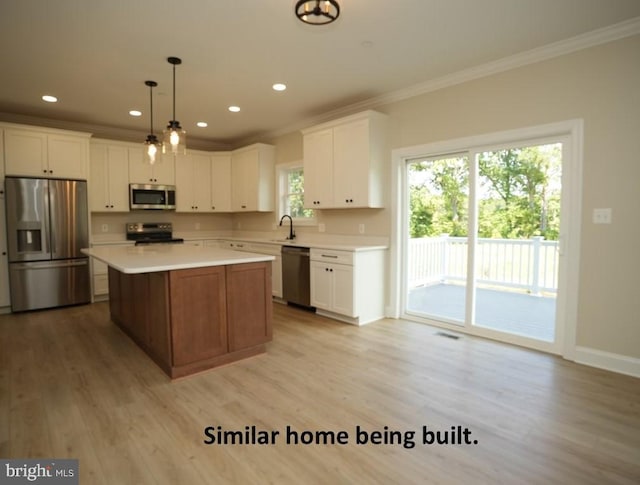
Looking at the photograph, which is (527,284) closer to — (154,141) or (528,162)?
(528,162)

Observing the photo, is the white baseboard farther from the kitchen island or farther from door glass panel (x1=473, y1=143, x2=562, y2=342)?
the kitchen island

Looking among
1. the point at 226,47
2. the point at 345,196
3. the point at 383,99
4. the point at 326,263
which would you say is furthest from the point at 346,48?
the point at 326,263

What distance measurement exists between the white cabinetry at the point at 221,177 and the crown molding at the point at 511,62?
2.58 meters

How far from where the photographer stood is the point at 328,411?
2287 millimetres

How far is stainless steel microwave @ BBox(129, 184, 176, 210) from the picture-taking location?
568 centimetres

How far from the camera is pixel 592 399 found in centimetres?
241

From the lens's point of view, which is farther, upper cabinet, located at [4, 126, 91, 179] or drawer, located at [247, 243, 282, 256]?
drawer, located at [247, 243, 282, 256]

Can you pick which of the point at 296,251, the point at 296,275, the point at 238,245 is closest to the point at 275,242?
the point at 296,251

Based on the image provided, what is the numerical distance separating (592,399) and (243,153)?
18.2ft

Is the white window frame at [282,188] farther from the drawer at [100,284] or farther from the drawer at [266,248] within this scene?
the drawer at [100,284]

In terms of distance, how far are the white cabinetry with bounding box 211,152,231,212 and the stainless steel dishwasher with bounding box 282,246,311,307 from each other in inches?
85.7

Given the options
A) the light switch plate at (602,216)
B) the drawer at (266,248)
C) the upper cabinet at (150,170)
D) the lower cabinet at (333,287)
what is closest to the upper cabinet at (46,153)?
the upper cabinet at (150,170)

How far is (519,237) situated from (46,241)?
18.6 feet

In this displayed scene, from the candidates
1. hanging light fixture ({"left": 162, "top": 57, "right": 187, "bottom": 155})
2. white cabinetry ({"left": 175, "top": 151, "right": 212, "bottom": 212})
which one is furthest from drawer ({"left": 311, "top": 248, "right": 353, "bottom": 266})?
white cabinetry ({"left": 175, "top": 151, "right": 212, "bottom": 212})
